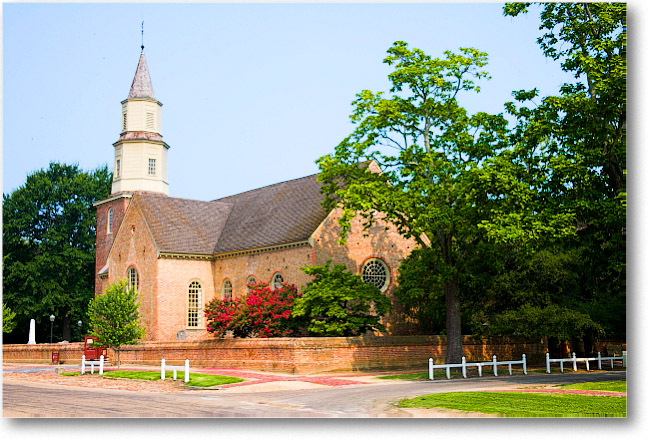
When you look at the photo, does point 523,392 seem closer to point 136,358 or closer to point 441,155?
point 441,155

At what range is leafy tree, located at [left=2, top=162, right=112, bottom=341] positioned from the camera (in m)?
57.2

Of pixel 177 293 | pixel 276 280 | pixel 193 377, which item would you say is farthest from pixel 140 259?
pixel 193 377

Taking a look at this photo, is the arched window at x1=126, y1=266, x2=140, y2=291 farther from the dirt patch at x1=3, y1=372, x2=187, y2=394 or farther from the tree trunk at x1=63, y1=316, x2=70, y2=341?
the tree trunk at x1=63, y1=316, x2=70, y2=341

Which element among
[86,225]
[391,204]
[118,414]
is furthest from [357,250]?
[86,225]

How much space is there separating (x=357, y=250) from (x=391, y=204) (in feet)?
32.9

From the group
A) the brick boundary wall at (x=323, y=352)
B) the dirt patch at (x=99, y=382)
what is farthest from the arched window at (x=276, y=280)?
the dirt patch at (x=99, y=382)

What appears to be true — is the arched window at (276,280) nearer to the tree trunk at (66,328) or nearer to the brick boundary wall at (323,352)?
the brick boundary wall at (323,352)

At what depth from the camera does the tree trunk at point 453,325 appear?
99.3 ft

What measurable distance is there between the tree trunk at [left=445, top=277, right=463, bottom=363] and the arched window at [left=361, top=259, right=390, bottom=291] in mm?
8659

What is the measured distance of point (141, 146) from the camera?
164 feet

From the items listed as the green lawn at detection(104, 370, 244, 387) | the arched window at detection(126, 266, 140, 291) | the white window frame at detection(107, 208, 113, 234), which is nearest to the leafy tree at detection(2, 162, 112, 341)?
the white window frame at detection(107, 208, 113, 234)

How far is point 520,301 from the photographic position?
113ft

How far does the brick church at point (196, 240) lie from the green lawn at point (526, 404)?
1938 centimetres

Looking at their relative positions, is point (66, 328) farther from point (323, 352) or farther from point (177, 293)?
point (323, 352)
